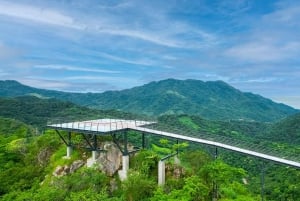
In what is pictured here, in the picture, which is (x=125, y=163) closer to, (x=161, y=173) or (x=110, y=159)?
(x=110, y=159)

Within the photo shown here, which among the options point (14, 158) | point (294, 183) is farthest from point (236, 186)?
point (294, 183)

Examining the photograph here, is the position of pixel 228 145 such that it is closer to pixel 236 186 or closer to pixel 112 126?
pixel 236 186

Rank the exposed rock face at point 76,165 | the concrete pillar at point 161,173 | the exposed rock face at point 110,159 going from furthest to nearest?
the exposed rock face at point 76,165, the exposed rock face at point 110,159, the concrete pillar at point 161,173

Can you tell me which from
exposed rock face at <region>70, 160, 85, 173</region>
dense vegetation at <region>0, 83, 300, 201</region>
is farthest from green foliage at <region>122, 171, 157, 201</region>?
exposed rock face at <region>70, 160, 85, 173</region>

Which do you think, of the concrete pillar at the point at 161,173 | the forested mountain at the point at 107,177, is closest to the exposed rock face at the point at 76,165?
the forested mountain at the point at 107,177

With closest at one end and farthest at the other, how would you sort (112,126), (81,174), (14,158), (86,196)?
(86,196) → (81,174) → (112,126) → (14,158)

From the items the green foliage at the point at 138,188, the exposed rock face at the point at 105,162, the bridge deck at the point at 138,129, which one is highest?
the bridge deck at the point at 138,129

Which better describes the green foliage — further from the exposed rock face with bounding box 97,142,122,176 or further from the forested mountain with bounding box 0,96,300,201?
the exposed rock face with bounding box 97,142,122,176

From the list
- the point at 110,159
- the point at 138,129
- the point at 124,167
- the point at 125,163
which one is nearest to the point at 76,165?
the point at 110,159

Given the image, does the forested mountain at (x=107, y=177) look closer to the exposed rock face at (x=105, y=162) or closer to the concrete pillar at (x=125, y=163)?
the exposed rock face at (x=105, y=162)

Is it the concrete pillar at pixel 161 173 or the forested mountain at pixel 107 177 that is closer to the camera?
the forested mountain at pixel 107 177

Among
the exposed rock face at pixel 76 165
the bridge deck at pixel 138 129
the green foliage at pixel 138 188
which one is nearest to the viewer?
the green foliage at pixel 138 188
